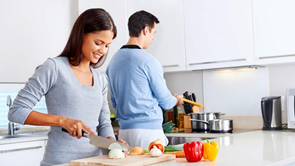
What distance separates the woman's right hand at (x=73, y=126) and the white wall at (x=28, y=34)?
2175 millimetres

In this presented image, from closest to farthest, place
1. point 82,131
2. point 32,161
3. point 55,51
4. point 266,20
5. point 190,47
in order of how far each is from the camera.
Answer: point 82,131, point 266,20, point 32,161, point 190,47, point 55,51

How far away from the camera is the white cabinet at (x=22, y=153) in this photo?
2911 millimetres

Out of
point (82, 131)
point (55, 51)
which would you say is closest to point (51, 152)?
point (82, 131)

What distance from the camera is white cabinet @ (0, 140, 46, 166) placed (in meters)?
2.91

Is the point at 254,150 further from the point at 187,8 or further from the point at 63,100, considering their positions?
the point at 187,8

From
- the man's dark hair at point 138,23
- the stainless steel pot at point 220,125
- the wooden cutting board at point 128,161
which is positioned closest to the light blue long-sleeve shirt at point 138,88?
the man's dark hair at point 138,23

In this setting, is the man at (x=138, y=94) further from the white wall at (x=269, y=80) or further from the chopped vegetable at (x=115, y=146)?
the white wall at (x=269, y=80)

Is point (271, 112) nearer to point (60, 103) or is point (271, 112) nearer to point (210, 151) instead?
point (210, 151)

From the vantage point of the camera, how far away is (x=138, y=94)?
7.43ft

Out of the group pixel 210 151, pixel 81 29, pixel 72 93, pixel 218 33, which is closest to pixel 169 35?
pixel 218 33

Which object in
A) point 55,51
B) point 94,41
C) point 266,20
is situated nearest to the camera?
point 94,41

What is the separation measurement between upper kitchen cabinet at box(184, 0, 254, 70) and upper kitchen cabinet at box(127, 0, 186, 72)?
62 millimetres

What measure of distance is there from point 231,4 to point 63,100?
1.94 meters

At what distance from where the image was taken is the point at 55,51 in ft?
12.5
